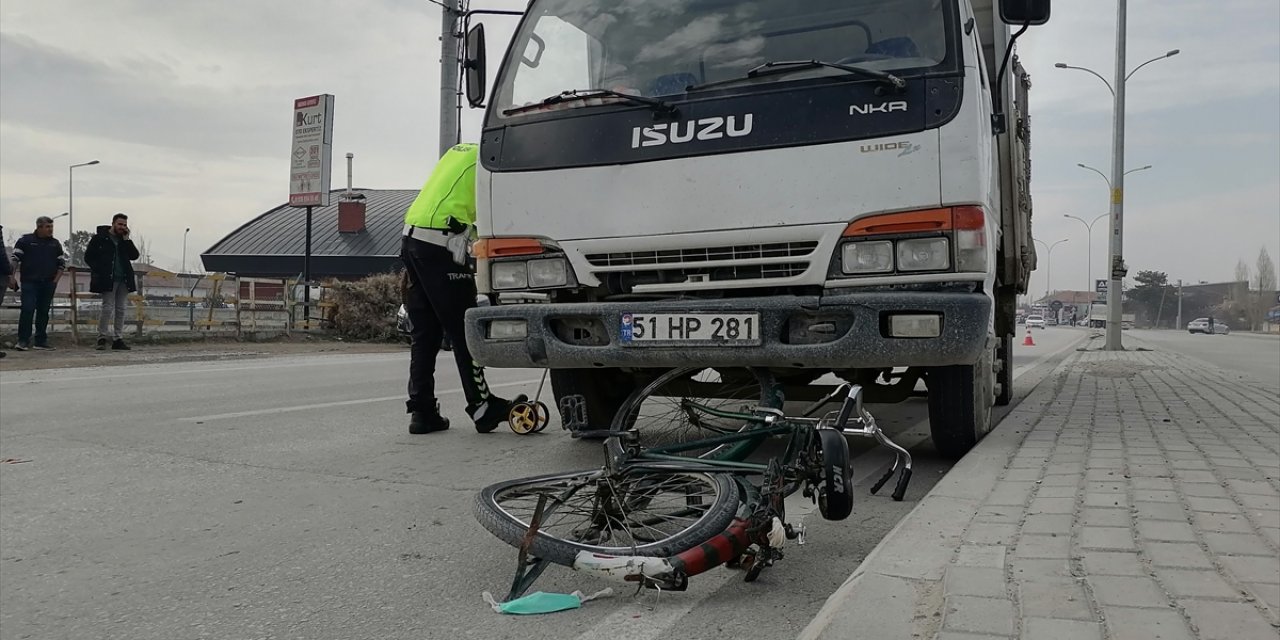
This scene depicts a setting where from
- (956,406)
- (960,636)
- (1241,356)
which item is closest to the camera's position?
(960,636)

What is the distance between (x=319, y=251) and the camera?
46000 mm

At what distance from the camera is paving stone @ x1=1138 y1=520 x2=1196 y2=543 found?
288cm

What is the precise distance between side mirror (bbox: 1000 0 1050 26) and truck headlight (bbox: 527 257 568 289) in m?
2.28

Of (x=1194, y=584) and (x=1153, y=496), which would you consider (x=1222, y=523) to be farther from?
(x=1194, y=584)

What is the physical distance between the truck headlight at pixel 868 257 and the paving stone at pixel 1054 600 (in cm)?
173

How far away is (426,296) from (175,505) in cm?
222

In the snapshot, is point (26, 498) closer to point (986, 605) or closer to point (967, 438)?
point (986, 605)

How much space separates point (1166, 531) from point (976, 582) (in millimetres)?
918

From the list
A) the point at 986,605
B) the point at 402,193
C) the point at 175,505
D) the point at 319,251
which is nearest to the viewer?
the point at 986,605

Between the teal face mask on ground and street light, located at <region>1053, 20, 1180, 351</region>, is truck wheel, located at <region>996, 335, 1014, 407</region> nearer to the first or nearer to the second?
the teal face mask on ground

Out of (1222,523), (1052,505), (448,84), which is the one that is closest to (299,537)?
(1052,505)

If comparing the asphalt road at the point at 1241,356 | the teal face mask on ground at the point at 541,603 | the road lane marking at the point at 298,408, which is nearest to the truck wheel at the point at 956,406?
the teal face mask on ground at the point at 541,603

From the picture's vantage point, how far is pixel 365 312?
19469 mm

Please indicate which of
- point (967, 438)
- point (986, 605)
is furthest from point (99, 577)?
point (967, 438)
